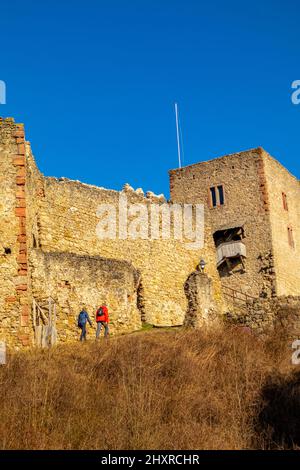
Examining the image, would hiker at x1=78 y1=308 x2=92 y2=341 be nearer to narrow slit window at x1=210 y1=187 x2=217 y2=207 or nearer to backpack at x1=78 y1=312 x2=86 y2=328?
backpack at x1=78 y1=312 x2=86 y2=328

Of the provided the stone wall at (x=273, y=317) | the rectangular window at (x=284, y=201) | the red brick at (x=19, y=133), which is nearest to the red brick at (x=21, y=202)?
the red brick at (x=19, y=133)

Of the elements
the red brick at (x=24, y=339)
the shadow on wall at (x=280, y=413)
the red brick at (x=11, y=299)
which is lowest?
the shadow on wall at (x=280, y=413)

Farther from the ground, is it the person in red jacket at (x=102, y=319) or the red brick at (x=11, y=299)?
the red brick at (x=11, y=299)

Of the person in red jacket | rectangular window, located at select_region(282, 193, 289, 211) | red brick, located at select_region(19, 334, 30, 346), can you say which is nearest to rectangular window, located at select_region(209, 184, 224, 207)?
rectangular window, located at select_region(282, 193, 289, 211)

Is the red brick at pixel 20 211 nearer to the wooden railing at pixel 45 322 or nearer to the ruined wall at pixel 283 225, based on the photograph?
the wooden railing at pixel 45 322

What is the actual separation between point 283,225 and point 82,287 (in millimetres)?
15534

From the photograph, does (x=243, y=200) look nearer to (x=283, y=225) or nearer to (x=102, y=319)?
(x=283, y=225)

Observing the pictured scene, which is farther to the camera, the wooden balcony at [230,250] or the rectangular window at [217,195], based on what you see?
the rectangular window at [217,195]

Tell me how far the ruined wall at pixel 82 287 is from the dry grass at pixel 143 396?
3021 mm

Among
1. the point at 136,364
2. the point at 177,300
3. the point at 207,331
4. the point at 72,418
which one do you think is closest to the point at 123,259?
the point at 177,300

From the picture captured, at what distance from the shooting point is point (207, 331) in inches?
793

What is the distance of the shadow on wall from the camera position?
1442 cm

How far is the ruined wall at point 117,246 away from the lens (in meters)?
25.4

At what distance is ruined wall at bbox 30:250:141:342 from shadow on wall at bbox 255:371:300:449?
7347mm
